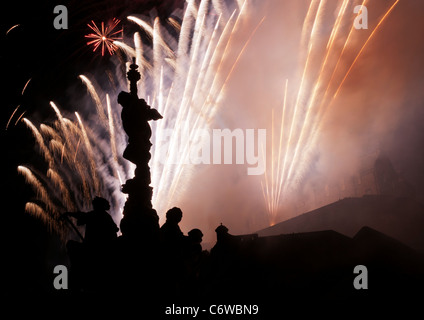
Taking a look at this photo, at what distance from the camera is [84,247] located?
25.8 feet

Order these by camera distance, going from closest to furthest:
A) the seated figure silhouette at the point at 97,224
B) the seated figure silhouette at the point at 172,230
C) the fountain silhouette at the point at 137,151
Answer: the seated figure silhouette at the point at 97,224
the seated figure silhouette at the point at 172,230
the fountain silhouette at the point at 137,151

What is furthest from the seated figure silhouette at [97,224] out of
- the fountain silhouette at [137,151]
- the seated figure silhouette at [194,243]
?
the seated figure silhouette at [194,243]

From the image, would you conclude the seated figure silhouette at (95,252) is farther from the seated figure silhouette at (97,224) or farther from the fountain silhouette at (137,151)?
the fountain silhouette at (137,151)

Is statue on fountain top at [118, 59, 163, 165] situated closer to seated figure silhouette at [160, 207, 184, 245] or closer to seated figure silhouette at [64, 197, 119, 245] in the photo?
seated figure silhouette at [64, 197, 119, 245]

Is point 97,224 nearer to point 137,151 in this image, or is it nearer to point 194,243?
point 194,243

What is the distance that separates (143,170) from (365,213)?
39.4 meters

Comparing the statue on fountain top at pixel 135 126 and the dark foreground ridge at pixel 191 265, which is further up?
the statue on fountain top at pixel 135 126

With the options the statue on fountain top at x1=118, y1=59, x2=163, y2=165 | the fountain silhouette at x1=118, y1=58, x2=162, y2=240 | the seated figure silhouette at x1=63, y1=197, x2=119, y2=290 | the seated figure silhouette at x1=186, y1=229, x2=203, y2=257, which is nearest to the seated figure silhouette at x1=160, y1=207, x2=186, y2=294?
the seated figure silhouette at x1=186, y1=229, x2=203, y2=257

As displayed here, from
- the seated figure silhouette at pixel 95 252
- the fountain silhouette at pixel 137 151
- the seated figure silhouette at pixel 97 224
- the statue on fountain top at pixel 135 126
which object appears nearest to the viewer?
the seated figure silhouette at pixel 95 252

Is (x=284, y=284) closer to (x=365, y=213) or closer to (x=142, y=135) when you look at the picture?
(x=142, y=135)

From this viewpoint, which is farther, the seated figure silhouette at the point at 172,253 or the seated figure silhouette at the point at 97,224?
the seated figure silhouette at the point at 97,224
